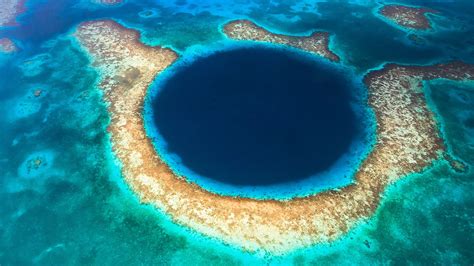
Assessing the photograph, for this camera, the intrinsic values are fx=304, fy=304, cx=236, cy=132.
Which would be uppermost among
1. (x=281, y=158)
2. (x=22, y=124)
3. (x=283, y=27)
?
(x=283, y=27)

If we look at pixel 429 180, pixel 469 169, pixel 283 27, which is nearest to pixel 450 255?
pixel 429 180

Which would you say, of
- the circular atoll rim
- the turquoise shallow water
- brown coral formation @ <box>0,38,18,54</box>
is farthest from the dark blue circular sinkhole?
brown coral formation @ <box>0,38,18,54</box>

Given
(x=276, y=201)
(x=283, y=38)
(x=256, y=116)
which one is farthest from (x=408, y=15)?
(x=276, y=201)

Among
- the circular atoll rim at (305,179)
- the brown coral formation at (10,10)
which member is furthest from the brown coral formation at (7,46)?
the circular atoll rim at (305,179)

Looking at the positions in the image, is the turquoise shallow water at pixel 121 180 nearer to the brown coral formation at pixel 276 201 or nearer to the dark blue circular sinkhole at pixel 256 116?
the brown coral formation at pixel 276 201

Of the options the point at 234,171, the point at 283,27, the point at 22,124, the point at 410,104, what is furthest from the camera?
the point at 283,27

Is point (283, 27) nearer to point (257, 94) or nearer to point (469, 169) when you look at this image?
point (257, 94)
